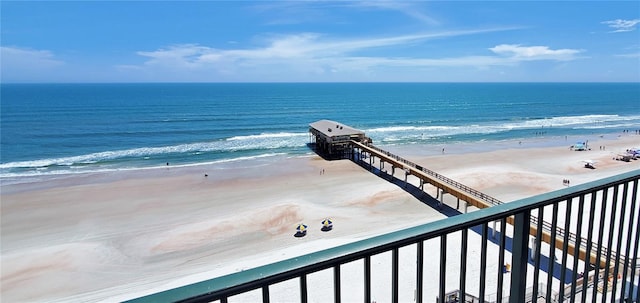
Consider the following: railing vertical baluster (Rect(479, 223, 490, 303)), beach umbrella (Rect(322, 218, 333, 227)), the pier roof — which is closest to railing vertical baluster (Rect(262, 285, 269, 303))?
railing vertical baluster (Rect(479, 223, 490, 303))

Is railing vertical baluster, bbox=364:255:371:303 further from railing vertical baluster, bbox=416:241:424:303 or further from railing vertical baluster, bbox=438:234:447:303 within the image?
railing vertical baluster, bbox=438:234:447:303

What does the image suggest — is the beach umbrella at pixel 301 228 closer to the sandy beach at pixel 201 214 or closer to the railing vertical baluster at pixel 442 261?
the sandy beach at pixel 201 214

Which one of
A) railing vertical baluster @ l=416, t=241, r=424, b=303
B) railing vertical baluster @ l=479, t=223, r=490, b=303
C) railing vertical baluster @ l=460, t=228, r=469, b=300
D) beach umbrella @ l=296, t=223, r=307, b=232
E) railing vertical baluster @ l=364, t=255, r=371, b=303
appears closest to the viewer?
railing vertical baluster @ l=364, t=255, r=371, b=303

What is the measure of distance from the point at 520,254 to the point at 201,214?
774 inches

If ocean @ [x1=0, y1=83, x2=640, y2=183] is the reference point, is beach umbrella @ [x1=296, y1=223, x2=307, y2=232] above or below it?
below

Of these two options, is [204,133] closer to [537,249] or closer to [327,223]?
[327,223]

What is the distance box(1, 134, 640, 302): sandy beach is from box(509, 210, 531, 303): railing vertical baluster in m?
8.84

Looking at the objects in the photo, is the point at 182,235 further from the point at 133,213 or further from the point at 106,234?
the point at 133,213

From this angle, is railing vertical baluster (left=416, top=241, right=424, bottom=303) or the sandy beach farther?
the sandy beach

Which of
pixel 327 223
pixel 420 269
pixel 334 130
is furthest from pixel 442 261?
pixel 334 130

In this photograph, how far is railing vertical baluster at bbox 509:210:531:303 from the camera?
209 centimetres

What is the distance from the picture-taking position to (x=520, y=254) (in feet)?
7.23

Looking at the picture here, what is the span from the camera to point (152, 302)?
1.22 m

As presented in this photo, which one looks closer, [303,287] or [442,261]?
[303,287]
